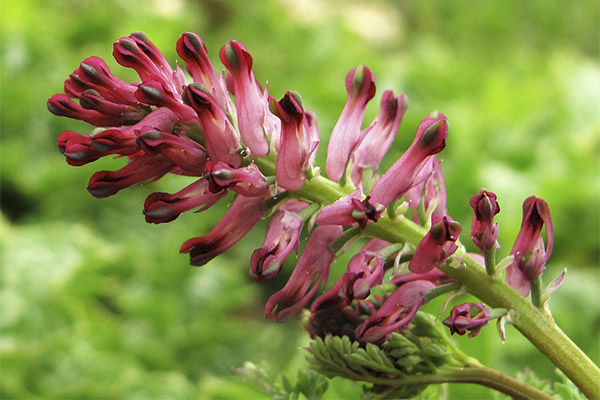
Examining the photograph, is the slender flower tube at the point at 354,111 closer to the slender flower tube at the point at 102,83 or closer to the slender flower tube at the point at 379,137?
the slender flower tube at the point at 379,137

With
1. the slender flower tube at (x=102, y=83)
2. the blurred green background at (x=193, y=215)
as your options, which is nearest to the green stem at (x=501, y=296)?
the slender flower tube at (x=102, y=83)

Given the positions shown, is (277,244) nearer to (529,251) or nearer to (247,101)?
(247,101)

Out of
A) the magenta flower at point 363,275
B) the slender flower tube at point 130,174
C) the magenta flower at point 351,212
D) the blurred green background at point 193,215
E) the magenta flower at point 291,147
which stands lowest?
the magenta flower at point 363,275

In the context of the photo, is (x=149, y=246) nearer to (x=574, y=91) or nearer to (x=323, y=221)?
(x=574, y=91)

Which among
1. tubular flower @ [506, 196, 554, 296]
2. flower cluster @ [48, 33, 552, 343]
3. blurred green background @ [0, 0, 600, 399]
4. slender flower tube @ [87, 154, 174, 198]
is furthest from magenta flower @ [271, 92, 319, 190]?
blurred green background @ [0, 0, 600, 399]

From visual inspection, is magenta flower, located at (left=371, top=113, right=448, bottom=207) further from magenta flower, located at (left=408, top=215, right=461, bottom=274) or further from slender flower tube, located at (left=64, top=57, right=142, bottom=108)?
slender flower tube, located at (left=64, top=57, right=142, bottom=108)
